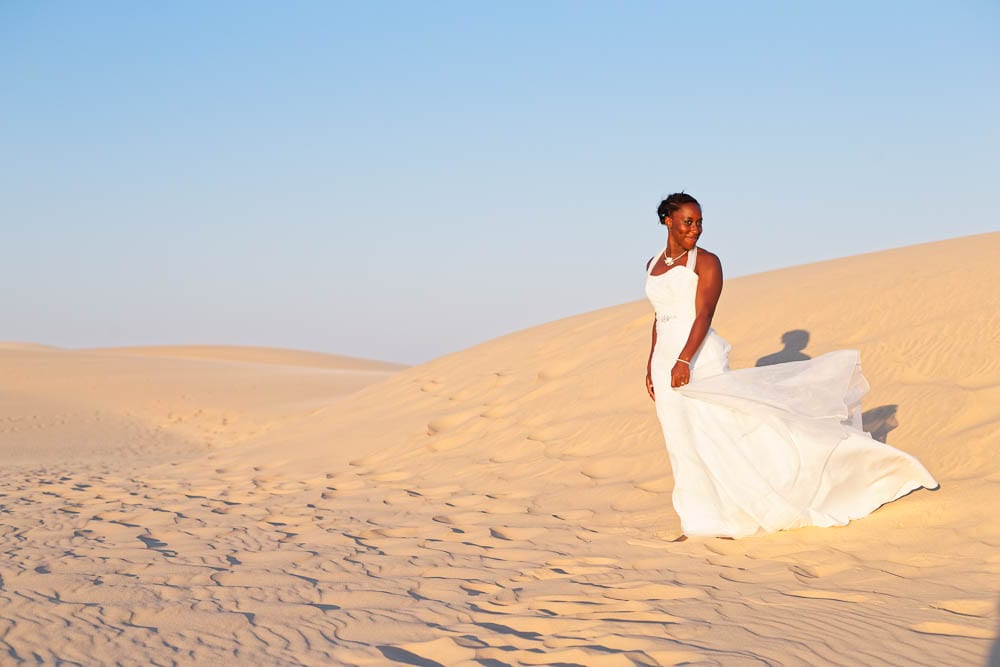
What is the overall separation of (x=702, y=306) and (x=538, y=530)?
1545 mm

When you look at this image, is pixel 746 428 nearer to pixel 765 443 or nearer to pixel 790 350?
pixel 765 443

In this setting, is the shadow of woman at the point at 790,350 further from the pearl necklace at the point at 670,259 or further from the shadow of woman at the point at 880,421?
the pearl necklace at the point at 670,259

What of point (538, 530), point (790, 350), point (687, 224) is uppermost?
point (687, 224)

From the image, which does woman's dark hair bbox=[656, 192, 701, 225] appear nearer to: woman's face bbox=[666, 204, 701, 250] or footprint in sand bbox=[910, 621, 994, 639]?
woman's face bbox=[666, 204, 701, 250]

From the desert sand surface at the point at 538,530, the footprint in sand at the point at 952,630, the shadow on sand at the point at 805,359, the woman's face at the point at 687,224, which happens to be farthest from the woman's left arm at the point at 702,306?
the footprint in sand at the point at 952,630

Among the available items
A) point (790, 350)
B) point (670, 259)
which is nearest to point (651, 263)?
point (670, 259)

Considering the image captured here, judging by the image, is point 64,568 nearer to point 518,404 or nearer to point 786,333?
point 518,404

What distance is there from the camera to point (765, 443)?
4.25 metres

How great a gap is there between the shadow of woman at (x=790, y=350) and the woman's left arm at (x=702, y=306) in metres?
2.49

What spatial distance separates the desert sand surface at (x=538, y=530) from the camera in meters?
3.00

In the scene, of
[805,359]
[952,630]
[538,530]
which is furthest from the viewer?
[805,359]

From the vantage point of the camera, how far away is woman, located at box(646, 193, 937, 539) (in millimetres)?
4199

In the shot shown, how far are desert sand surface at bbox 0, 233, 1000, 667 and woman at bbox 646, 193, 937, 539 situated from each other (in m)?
0.14

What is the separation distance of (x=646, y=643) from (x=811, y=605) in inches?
30.4
